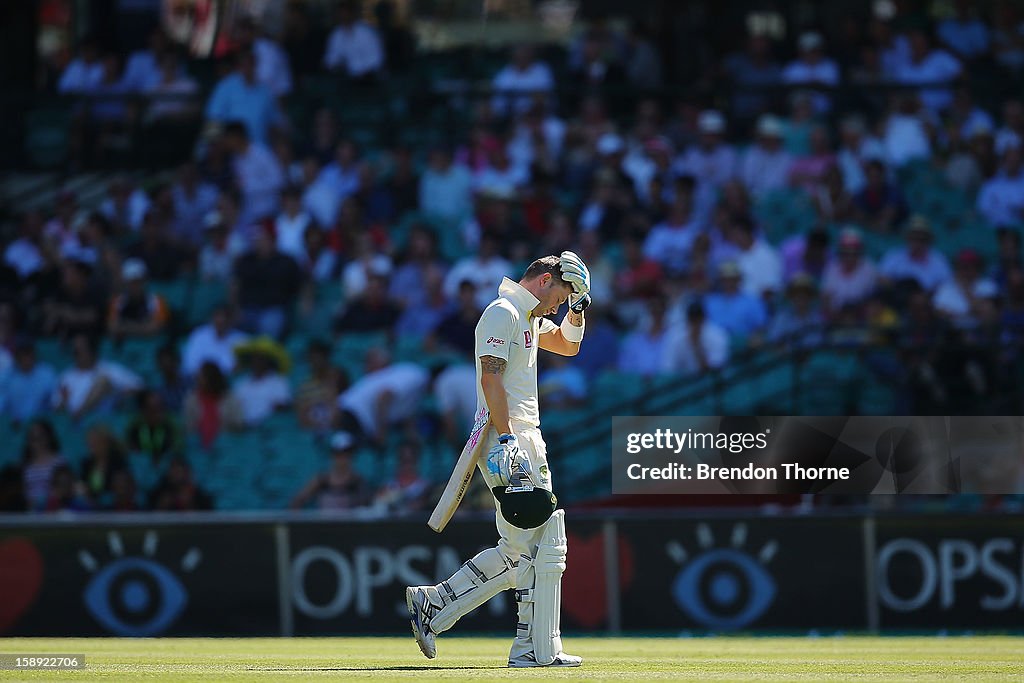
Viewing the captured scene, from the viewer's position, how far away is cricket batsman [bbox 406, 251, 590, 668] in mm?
8055

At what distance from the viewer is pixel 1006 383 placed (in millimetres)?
13805

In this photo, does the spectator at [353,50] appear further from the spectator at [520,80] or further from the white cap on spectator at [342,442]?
the white cap on spectator at [342,442]

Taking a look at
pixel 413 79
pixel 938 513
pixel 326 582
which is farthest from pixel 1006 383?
pixel 413 79

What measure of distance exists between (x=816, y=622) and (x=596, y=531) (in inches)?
70.5

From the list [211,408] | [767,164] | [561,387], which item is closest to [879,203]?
[767,164]

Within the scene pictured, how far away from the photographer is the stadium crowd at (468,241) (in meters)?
14.8

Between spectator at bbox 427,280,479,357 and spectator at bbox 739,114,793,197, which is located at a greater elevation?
spectator at bbox 739,114,793,197

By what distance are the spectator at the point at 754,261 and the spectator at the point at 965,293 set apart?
147 cm

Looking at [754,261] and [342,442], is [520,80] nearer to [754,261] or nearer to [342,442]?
[754,261]

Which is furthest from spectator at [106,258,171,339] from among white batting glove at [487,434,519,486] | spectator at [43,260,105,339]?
white batting glove at [487,434,519,486]

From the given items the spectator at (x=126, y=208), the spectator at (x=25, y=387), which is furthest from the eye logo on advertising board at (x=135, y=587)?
the spectator at (x=126, y=208)

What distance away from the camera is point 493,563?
27.1 feet

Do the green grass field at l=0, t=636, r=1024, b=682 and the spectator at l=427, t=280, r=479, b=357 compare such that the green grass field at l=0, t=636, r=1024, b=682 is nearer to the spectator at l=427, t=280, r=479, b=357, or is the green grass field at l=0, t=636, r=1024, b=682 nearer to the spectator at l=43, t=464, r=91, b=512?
the spectator at l=43, t=464, r=91, b=512

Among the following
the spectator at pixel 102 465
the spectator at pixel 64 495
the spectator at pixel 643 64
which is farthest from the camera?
the spectator at pixel 643 64
